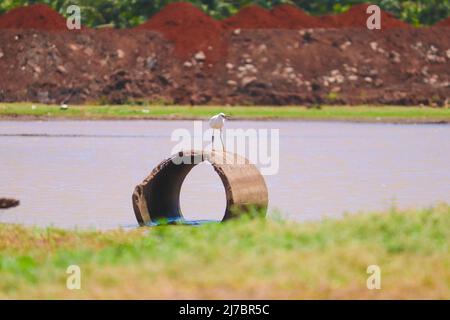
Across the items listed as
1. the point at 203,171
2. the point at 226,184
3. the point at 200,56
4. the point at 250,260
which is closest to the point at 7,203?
the point at 226,184

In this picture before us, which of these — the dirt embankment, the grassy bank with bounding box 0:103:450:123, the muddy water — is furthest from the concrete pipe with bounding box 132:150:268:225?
the dirt embankment

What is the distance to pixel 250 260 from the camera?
10922mm

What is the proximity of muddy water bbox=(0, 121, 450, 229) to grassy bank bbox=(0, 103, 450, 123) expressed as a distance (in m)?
3.43

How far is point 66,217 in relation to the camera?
679 inches

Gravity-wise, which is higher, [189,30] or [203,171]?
[189,30]

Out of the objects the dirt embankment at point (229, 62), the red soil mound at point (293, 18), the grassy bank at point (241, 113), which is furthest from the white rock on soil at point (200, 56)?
the grassy bank at point (241, 113)

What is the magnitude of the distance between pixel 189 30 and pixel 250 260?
46574 millimetres

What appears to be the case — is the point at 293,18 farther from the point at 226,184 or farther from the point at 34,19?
the point at 226,184

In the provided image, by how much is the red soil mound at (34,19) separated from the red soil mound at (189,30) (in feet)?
13.6

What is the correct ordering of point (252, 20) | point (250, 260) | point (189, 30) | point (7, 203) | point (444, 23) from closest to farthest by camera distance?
point (250, 260) < point (7, 203) < point (189, 30) < point (444, 23) < point (252, 20)

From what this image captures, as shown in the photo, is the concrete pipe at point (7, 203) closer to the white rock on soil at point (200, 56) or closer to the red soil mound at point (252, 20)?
the white rock on soil at point (200, 56)

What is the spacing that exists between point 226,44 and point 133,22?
7849mm

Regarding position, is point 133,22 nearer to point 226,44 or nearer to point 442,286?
point 226,44

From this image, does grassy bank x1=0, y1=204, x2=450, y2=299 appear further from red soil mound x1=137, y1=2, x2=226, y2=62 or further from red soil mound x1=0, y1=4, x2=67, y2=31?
red soil mound x1=0, y1=4, x2=67, y2=31
